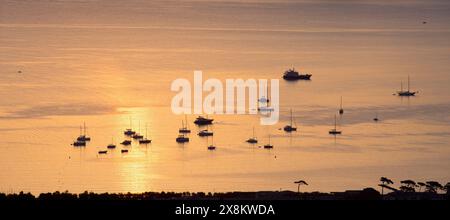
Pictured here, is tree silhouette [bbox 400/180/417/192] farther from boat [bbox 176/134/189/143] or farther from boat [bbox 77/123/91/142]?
boat [bbox 77/123/91/142]

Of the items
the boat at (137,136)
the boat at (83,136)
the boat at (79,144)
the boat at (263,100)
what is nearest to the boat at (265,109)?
the boat at (263,100)

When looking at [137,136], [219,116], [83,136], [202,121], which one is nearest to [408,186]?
[137,136]

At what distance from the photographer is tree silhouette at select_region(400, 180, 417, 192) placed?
20.3 meters

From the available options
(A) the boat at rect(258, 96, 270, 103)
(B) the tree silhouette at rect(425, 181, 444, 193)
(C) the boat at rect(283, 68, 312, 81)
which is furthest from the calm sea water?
(B) the tree silhouette at rect(425, 181, 444, 193)

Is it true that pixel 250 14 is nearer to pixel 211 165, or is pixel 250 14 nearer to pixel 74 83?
pixel 74 83

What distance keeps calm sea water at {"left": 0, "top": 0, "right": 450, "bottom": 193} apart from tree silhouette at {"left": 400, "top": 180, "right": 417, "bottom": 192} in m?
1.02

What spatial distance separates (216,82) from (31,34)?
63.7ft

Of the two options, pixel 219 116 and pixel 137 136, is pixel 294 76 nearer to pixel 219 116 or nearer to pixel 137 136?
pixel 219 116

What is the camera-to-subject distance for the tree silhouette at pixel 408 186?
800 inches

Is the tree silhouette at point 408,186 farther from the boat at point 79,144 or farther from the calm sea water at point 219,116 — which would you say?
the boat at point 79,144

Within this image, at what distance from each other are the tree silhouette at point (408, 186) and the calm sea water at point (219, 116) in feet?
3.36

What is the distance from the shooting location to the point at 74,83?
3772cm
